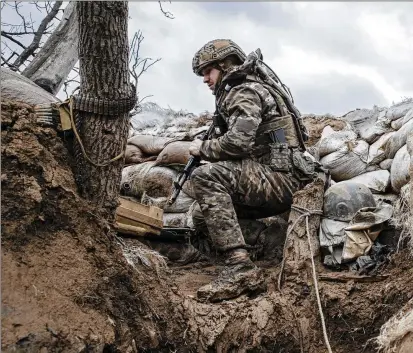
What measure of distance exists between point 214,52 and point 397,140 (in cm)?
187

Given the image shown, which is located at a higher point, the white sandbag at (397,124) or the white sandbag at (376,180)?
the white sandbag at (397,124)

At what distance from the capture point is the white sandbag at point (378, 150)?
6.23 meters

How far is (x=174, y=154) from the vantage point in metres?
6.70

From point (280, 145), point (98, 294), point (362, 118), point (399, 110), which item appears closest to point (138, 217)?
point (280, 145)

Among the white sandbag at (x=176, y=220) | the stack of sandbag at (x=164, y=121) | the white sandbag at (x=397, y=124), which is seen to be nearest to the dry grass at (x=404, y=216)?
the white sandbag at (x=397, y=124)

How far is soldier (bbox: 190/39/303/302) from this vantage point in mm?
4879

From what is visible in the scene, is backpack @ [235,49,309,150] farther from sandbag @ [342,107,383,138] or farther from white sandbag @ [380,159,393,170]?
sandbag @ [342,107,383,138]

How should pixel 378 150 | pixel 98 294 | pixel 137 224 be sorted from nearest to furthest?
pixel 98 294, pixel 137 224, pixel 378 150

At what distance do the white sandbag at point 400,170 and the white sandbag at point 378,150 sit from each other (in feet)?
1.77

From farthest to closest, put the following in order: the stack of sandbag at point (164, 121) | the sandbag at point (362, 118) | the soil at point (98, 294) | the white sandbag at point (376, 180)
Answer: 1. the stack of sandbag at point (164, 121)
2. the sandbag at point (362, 118)
3. the white sandbag at point (376, 180)
4. the soil at point (98, 294)

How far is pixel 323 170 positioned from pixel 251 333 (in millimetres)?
1801

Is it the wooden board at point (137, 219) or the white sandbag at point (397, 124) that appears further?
the white sandbag at point (397, 124)

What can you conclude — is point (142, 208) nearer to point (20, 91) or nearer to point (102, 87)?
point (20, 91)

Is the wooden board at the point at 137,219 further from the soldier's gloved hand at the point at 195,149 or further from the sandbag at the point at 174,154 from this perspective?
the sandbag at the point at 174,154
